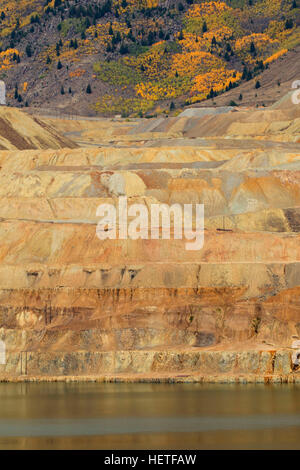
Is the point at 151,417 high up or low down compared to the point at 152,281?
down

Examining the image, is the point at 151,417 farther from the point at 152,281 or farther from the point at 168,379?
the point at 152,281

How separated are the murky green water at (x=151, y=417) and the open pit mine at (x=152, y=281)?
27.4 feet

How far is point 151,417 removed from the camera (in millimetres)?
58812

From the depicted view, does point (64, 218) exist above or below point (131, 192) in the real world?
below

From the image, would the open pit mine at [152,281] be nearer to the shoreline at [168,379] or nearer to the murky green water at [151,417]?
the shoreline at [168,379]

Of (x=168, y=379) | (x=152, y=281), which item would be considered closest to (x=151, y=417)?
(x=168, y=379)

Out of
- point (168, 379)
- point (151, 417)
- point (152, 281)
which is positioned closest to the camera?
point (151, 417)

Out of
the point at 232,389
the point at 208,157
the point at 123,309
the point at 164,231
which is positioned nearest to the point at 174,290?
the point at 123,309

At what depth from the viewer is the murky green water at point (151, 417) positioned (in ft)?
165

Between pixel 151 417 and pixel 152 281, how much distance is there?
40477mm

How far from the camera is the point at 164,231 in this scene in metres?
110

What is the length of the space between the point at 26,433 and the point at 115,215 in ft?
237

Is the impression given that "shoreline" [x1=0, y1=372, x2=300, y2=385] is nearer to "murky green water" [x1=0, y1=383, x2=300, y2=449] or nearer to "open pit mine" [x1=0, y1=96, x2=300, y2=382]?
"open pit mine" [x1=0, y1=96, x2=300, y2=382]
